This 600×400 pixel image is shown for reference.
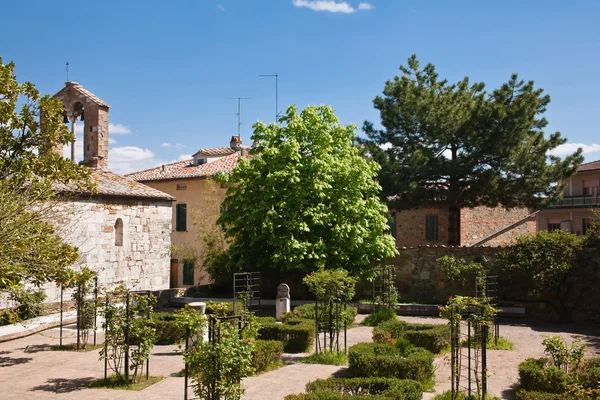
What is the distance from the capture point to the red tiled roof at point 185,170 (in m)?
30.9

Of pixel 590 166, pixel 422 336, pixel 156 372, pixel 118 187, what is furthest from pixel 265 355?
pixel 590 166

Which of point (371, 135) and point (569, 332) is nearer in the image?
point (569, 332)

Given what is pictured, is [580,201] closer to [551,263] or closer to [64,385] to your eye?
[551,263]

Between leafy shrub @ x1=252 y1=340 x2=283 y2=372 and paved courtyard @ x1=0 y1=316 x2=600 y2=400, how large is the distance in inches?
10.2

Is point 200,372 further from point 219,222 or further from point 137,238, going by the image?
point 137,238

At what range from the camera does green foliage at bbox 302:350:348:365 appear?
12220 mm

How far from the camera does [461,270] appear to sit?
64.8 feet

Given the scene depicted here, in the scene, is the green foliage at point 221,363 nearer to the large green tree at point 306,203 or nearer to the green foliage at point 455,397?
the green foliage at point 455,397

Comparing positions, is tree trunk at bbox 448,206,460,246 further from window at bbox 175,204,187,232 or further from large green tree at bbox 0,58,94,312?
large green tree at bbox 0,58,94,312

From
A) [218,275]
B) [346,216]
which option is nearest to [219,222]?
[218,275]

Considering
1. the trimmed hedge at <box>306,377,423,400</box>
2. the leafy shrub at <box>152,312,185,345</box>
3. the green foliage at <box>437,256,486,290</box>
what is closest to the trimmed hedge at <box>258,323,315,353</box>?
the leafy shrub at <box>152,312,185,345</box>

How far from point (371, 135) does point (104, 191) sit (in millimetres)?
12670

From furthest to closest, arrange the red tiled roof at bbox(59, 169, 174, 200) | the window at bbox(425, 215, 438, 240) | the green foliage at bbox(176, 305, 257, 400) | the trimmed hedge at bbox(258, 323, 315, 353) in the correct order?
the window at bbox(425, 215, 438, 240) → the red tiled roof at bbox(59, 169, 174, 200) → the trimmed hedge at bbox(258, 323, 315, 353) → the green foliage at bbox(176, 305, 257, 400)

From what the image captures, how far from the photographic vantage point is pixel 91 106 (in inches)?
850
